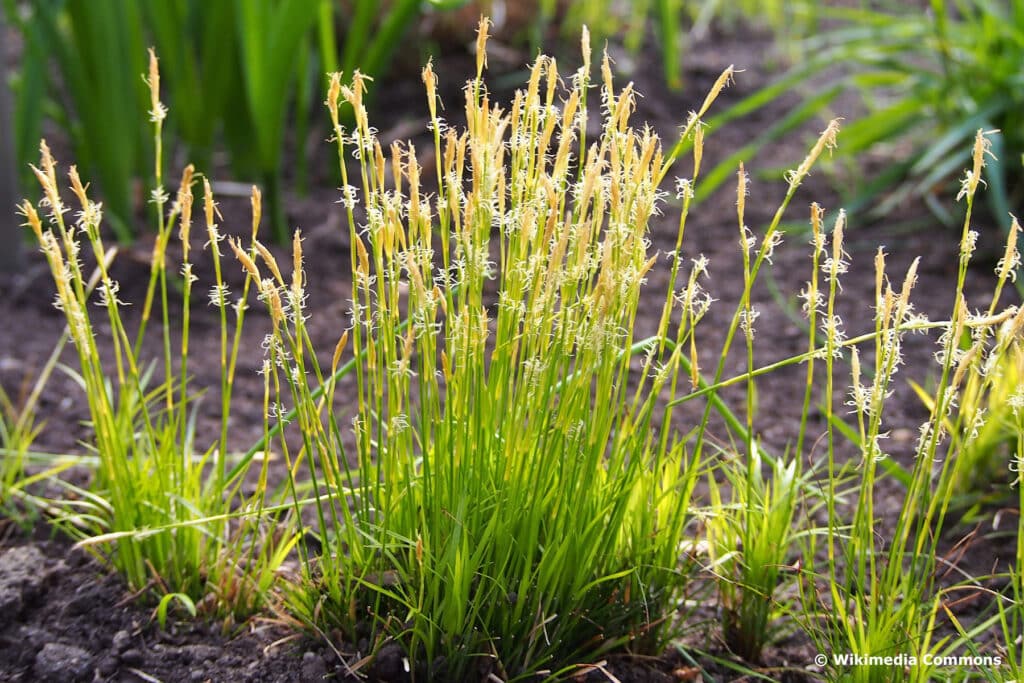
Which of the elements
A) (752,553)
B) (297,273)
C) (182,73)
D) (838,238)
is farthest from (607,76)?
(182,73)

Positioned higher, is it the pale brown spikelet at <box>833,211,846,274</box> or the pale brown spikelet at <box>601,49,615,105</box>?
the pale brown spikelet at <box>601,49,615,105</box>

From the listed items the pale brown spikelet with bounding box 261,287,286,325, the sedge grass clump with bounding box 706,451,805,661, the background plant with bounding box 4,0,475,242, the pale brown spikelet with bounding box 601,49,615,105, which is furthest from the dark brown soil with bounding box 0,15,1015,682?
the pale brown spikelet with bounding box 601,49,615,105

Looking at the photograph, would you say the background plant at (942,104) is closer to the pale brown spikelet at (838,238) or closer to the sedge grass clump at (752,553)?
the sedge grass clump at (752,553)

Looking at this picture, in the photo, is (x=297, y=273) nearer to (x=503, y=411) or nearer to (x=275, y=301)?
(x=275, y=301)

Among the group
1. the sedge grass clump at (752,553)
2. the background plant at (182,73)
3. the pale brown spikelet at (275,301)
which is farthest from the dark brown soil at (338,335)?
the pale brown spikelet at (275,301)

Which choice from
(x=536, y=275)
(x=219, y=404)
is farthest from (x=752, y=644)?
(x=219, y=404)

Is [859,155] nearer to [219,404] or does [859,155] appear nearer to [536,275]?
[219,404]

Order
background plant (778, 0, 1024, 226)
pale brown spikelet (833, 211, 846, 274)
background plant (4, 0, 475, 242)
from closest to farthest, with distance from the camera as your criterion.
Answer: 1. pale brown spikelet (833, 211, 846, 274)
2. background plant (4, 0, 475, 242)
3. background plant (778, 0, 1024, 226)

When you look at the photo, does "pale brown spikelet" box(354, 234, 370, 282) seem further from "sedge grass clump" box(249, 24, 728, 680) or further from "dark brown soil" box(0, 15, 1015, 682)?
"dark brown soil" box(0, 15, 1015, 682)
